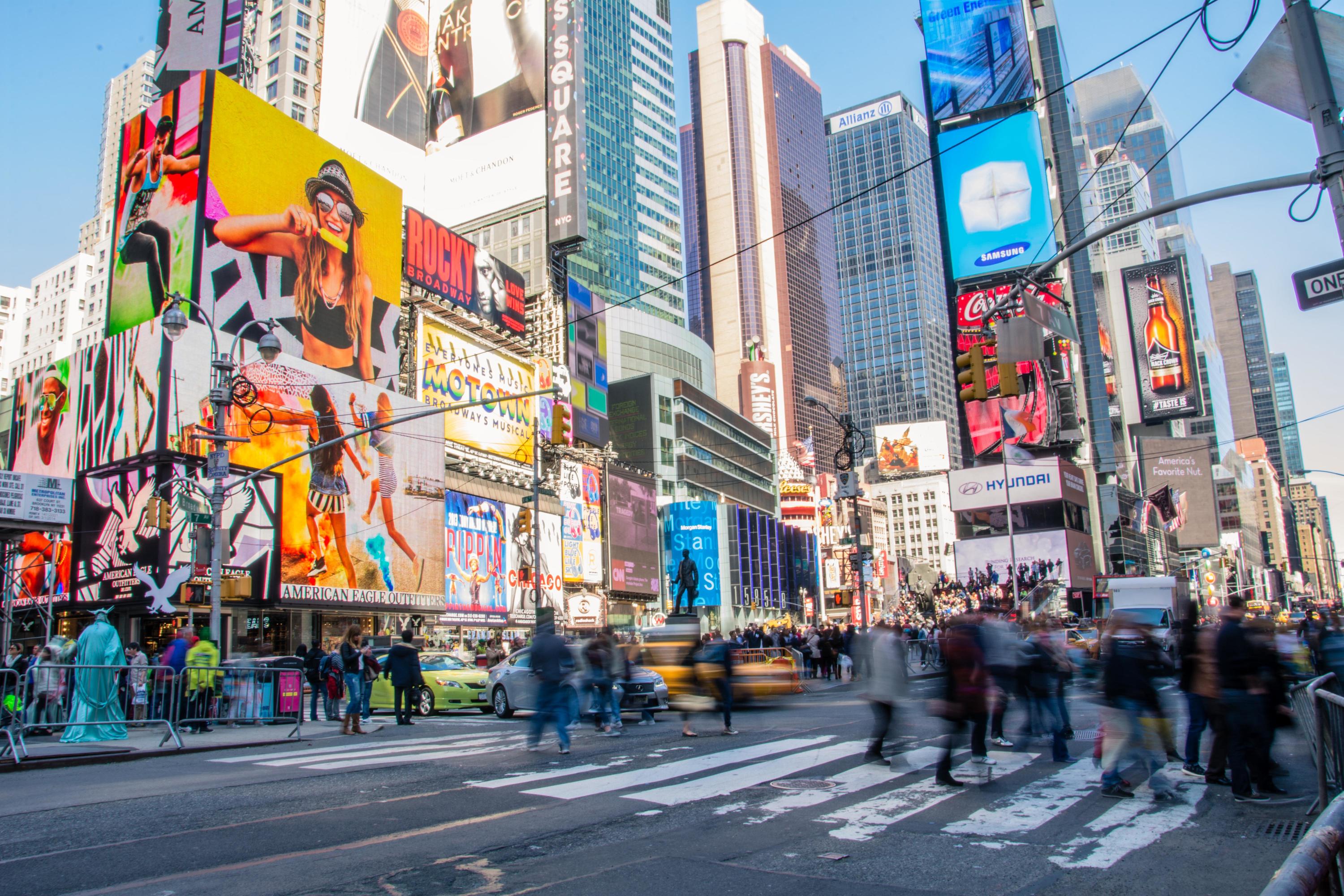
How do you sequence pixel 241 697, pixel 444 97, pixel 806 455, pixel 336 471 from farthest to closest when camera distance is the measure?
pixel 806 455, pixel 444 97, pixel 336 471, pixel 241 697

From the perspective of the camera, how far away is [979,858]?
20.1 ft

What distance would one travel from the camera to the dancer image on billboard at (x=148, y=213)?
141 feet

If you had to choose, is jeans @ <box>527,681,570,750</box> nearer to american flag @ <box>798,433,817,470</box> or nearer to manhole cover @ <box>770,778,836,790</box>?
manhole cover @ <box>770,778,836,790</box>

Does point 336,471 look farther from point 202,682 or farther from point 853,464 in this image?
point 202,682

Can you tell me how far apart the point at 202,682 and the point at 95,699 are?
79.6 inches

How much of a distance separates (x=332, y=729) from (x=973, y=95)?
81.9 m

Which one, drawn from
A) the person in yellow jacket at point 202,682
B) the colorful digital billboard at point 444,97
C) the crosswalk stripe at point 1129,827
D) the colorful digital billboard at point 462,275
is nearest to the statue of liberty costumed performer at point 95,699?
the person in yellow jacket at point 202,682

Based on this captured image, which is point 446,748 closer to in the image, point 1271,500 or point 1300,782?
point 1300,782

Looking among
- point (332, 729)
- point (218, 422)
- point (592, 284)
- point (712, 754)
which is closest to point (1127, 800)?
Result: point (712, 754)

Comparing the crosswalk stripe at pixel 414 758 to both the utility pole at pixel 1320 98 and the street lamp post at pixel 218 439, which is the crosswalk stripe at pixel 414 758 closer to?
the street lamp post at pixel 218 439

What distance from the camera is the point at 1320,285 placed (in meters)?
9.12

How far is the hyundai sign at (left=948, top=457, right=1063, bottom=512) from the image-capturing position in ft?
259

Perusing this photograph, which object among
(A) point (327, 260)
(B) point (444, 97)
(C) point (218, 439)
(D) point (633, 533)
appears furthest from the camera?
(B) point (444, 97)

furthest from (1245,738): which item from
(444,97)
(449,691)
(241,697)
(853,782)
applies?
(444,97)
